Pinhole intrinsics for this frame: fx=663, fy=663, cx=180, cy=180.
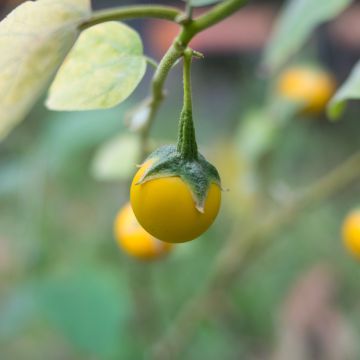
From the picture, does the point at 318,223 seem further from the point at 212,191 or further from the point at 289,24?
the point at 212,191

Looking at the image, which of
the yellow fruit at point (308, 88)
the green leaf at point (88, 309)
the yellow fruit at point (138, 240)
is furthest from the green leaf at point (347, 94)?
the green leaf at point (88, 309)

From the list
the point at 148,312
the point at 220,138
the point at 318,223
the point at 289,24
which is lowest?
the point at 318,223

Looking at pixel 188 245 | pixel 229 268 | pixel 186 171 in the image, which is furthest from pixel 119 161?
pixel 186 171

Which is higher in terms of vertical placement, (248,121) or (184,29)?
(184,29)

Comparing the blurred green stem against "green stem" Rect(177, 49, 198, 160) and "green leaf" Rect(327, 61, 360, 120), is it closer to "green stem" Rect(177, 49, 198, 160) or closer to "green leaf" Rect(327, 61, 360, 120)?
"green leaf" Rect(327, 61, 360, 120)

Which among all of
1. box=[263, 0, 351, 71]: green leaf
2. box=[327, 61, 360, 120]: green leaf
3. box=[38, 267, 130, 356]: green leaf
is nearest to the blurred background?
box=[38, 267, 130, 356]: green leaf

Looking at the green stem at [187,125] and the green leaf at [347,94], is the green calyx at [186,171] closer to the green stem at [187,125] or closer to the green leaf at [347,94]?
the green stem at [187,125]

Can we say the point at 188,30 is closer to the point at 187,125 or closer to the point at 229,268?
the point at 187,125

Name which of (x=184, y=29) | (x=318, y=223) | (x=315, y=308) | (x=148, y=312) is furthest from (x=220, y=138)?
(x=184, y=29)
